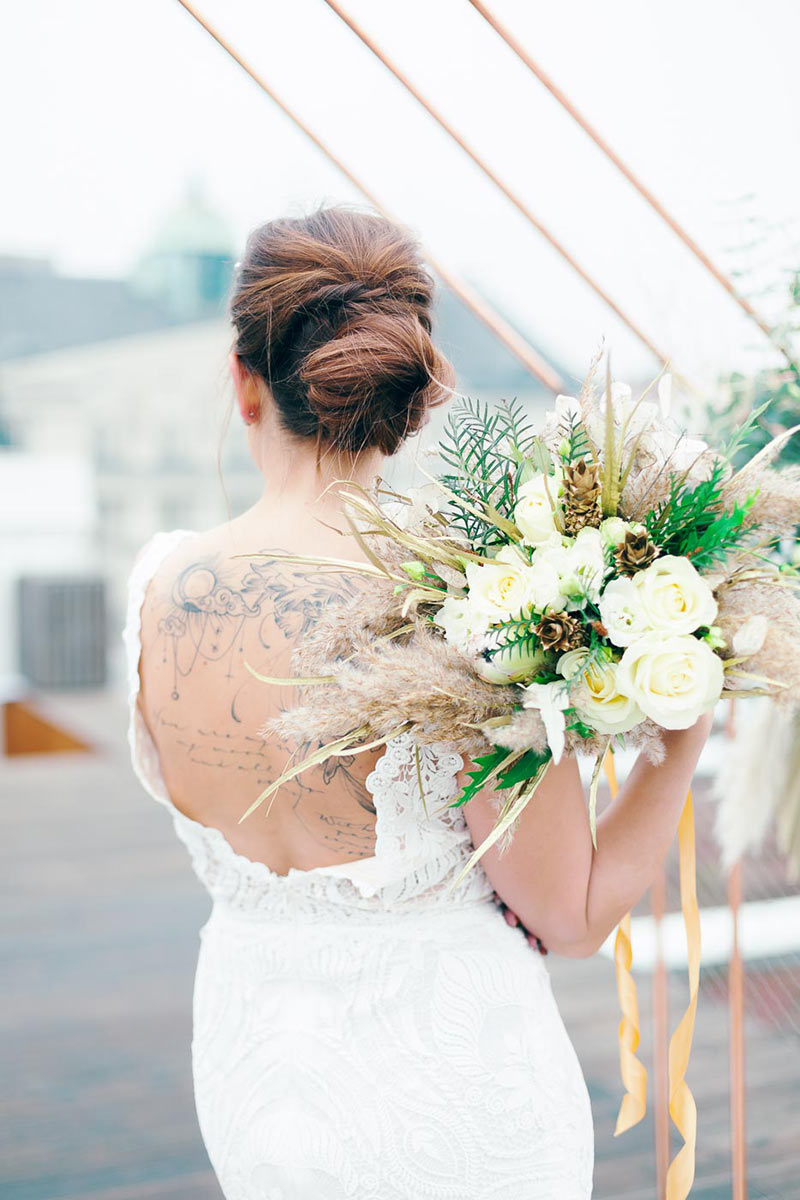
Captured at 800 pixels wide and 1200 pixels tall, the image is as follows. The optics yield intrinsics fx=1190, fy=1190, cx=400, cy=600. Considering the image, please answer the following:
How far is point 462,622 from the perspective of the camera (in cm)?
91

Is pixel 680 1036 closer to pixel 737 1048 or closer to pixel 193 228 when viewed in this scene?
pixel 737 1048

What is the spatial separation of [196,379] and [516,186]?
33.0 feet

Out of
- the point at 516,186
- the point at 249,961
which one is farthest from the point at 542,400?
the point at 249,961

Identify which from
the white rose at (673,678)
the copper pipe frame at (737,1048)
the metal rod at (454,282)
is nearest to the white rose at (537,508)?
the white rose at (673,678)

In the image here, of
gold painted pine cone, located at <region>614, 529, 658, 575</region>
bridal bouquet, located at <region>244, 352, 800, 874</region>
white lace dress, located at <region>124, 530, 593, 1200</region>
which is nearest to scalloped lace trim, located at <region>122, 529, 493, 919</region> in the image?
white lace dress, located at <region>124, 530, 593, 1200</region>

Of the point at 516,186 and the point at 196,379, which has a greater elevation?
the point at 196,379

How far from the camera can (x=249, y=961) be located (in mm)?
1247

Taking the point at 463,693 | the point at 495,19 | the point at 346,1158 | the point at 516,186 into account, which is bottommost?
the point at 346,1158

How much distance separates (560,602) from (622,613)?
5cm

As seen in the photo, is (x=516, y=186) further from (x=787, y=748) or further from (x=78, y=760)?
(x=78, y=760)

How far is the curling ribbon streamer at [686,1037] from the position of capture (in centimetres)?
117

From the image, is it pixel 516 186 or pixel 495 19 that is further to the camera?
pixel 516 186

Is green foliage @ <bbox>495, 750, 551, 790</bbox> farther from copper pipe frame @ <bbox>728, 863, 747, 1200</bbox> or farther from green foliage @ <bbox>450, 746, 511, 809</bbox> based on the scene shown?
copper pipe frame @ <bbox>728, 863, 747, 1200</bbox>

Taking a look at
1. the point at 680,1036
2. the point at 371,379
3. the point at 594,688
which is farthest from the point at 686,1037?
the point at 371,379
